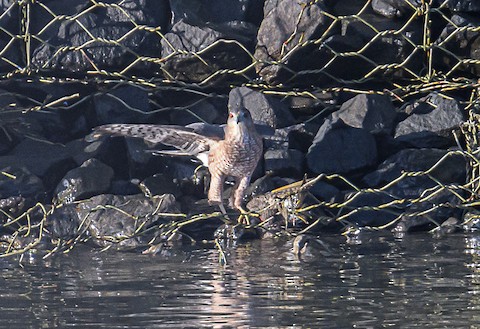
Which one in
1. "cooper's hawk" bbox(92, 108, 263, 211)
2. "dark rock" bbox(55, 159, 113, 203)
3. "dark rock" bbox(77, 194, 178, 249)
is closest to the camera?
"dark rock" bbox(77, 194, 178, 249)

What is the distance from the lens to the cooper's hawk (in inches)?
295

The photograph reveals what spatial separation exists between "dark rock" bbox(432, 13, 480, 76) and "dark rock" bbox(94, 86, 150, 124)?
2318 mm

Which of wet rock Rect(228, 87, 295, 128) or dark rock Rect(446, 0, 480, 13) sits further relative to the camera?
dark rock Rect(446, 0, 480, 13)

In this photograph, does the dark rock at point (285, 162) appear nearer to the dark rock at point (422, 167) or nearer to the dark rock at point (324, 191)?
the dark rock at point (324, 191)

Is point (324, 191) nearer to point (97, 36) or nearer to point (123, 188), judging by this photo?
point (123, 188)

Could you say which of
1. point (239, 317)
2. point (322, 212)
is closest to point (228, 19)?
point (322, 212)

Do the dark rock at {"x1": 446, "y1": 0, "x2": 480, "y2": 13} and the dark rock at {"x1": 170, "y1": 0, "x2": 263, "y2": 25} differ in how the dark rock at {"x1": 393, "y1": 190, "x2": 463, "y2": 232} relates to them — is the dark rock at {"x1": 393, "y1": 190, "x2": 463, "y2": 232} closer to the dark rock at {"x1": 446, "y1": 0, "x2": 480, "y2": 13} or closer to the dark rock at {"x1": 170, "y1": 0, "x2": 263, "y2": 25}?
the dark rock at {"x1": 446, "y1": 0, "x2": 480, "y2": 13}

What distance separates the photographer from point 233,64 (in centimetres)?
859

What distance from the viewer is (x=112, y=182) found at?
7984 millimetres

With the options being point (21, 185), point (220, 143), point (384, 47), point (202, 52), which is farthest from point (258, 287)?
point (384, 47)

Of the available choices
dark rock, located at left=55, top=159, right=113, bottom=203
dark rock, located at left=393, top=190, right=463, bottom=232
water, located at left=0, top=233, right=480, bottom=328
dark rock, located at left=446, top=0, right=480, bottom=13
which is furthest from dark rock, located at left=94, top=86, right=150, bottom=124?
dark rock, located at left=446, top=0, right=480, bottom=13

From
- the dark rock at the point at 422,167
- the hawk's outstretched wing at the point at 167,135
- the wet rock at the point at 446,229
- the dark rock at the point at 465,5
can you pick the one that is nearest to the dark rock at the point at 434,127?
the dark rock at the point at 422,167

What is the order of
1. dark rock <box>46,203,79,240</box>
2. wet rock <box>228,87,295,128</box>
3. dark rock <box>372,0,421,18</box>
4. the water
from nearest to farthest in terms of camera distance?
the water
dark rock <box>46,203,79,240</box>
wet rock <box>228,87,295,128</box>
dark rock <box>372,0,421,18</box>

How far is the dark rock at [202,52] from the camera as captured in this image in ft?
27.7
